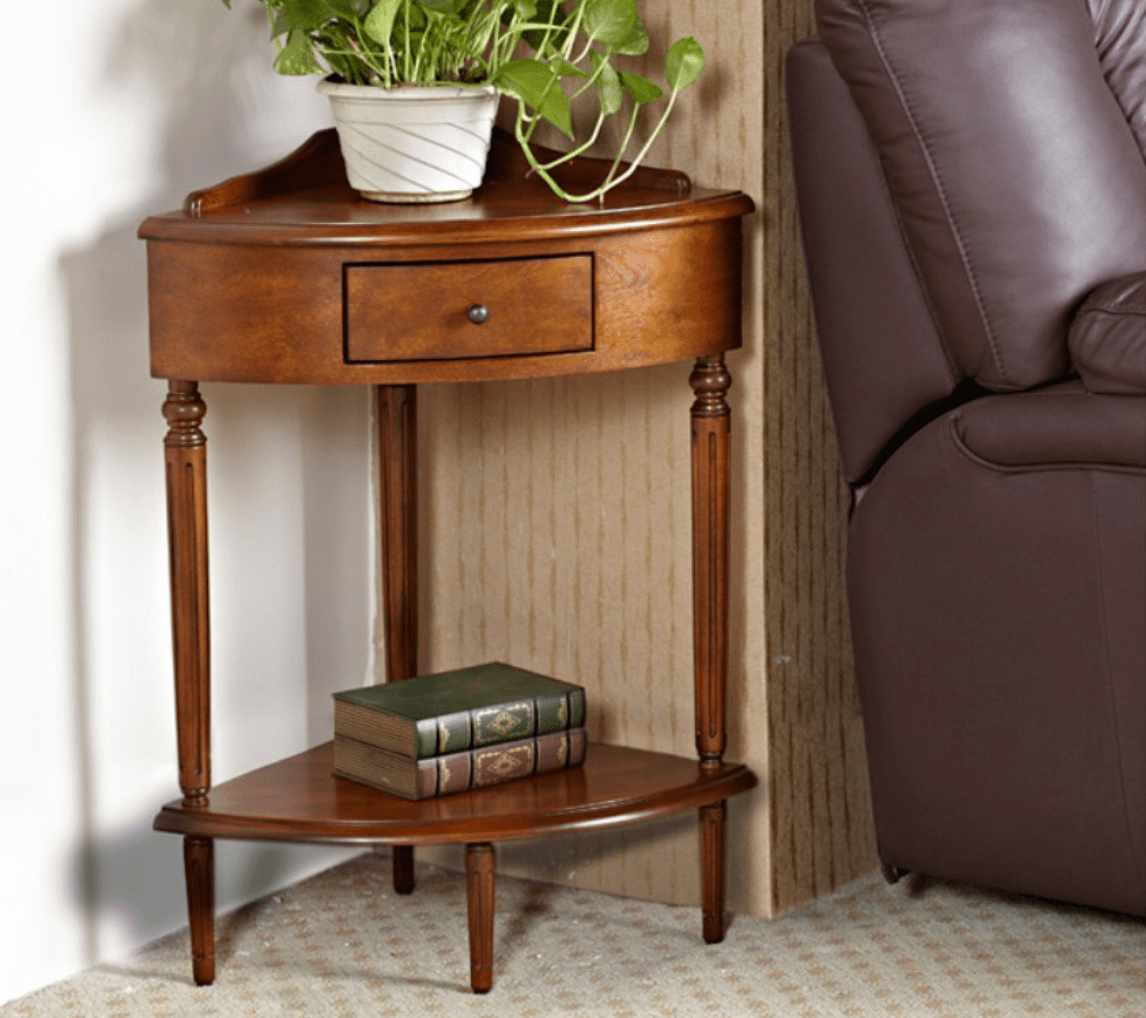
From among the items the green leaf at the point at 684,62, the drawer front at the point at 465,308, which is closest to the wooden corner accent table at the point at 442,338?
the drawer front at the point at 465,308

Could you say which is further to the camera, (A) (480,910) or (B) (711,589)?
(B) (711,589)

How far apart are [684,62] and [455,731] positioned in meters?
0.64

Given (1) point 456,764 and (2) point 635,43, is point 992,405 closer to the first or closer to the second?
(2) point 635,43

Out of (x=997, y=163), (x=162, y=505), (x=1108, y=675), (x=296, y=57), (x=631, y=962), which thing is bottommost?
(x=631, y=962)

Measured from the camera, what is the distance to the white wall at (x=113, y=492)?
74.5 inches

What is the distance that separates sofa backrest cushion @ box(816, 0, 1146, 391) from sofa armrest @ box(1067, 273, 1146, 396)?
4 cm

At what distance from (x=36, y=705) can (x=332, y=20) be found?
0.67 meters

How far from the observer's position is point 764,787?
210 cm

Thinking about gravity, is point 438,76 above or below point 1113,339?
above

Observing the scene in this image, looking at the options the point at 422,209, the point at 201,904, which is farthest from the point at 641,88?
the point at 201,904

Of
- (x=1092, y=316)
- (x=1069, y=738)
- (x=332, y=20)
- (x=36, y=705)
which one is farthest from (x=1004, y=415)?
(x=36, y=705)

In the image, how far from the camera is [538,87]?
73.5 inches

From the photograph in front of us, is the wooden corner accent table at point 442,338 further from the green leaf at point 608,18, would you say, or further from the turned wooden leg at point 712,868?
the green leaf at point 608,18

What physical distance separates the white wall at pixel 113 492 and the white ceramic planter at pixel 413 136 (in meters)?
0.19
